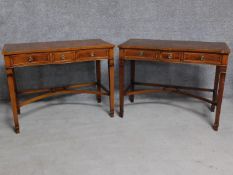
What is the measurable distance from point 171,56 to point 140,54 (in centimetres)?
31

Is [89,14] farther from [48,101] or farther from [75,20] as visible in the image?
[48,101]

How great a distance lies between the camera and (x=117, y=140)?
7.91ft

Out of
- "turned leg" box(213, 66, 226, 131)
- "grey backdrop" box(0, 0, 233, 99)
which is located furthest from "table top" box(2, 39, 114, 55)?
"turned leg" box(213, 66, 226, 131)

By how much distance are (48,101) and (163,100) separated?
4.94 feet

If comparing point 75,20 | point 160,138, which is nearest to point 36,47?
point 75,20

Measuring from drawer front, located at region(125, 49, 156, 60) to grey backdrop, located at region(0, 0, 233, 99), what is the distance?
0.66 meters

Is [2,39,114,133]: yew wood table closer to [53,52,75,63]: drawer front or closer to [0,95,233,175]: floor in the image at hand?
[53,52,75,63]: drawer front

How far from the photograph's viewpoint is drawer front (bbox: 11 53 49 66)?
235 centimetres

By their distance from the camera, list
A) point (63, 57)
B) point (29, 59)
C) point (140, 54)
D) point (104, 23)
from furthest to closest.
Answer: point (104, 23)
point (140, 54)
point (63, 57)
point (29, 59)

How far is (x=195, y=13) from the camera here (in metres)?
3.11

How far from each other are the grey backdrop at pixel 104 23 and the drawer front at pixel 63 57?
708 millimetres

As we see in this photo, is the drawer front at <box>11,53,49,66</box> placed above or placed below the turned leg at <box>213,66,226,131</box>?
above

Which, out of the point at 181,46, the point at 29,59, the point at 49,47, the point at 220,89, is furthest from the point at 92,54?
the point at 220,89

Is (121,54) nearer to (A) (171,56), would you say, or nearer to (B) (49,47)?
(A) (171,56)
